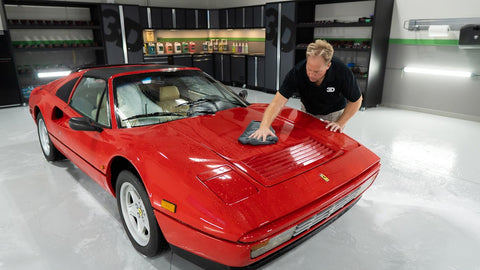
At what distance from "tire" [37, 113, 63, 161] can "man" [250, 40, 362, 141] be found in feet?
7.86

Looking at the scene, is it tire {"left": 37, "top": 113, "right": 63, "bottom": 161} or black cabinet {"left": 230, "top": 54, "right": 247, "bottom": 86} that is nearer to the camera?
tire {"left": 37, "top": 113, "right": 63, "bottom": 161}

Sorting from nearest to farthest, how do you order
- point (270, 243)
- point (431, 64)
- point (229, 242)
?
point (229, 242) < point (270, 243) < point (431, 64)

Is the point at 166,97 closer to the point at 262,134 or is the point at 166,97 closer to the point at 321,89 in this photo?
the point at 262,134

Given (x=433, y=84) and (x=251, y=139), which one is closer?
(x=251, y=139)

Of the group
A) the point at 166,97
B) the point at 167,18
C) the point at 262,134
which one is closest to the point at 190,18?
the point at 167,18

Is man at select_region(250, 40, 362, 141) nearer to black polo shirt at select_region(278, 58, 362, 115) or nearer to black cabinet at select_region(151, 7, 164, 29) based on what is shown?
black polo shirt at select_region(278, 58, 362, 115)

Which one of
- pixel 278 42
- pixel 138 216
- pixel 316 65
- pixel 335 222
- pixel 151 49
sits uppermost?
pixel 278 42

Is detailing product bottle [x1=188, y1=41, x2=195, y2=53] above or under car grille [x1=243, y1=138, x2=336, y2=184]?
above

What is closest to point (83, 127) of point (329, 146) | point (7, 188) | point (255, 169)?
point (255, 169)

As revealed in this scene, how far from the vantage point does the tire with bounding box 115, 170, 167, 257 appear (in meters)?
1.71

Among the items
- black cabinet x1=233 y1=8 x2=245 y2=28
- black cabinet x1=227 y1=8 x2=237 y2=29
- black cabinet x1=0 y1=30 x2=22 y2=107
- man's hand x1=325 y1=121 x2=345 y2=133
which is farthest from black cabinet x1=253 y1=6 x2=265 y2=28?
man's hand x1=325 y1=121 x2=345 y2=133

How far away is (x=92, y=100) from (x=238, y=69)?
6.91 metres

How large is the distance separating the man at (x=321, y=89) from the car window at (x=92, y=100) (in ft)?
3.64

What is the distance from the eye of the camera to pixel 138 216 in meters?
1.96
